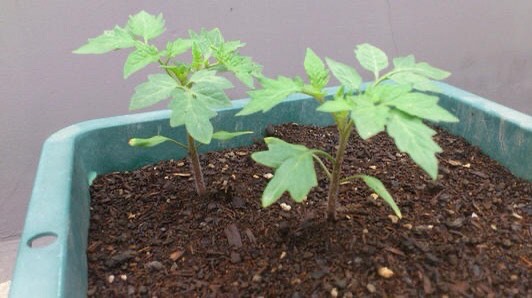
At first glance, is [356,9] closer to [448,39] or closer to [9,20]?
[448,39]

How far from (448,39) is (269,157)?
5.38ft

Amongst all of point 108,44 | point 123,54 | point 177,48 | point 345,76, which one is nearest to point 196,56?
point 177,48

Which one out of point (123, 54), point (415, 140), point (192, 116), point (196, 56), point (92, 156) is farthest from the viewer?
point (123, 54)

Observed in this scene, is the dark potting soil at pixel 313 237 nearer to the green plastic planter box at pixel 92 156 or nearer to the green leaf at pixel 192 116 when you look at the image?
the green plastic planter box at pixel 92 156

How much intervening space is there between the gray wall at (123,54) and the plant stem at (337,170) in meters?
1.06

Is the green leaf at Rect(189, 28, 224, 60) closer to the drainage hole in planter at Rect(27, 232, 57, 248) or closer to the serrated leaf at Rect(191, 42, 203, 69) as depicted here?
the serrated leaf at Rect(191, 42, 203, 69)

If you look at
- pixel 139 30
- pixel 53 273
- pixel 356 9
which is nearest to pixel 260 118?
pixel 139 30

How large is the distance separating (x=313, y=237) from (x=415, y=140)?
261 mm

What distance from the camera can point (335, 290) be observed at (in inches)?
26.0

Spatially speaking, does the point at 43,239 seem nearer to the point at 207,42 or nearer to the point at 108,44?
the point at 108,44

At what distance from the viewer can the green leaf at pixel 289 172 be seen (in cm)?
62

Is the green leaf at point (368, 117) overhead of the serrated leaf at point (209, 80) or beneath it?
beneath

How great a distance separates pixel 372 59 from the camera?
779 millimetres

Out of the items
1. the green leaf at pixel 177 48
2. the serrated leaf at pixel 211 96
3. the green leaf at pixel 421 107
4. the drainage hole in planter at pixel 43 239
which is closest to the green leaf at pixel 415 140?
the green leaf at pixel 421 107
